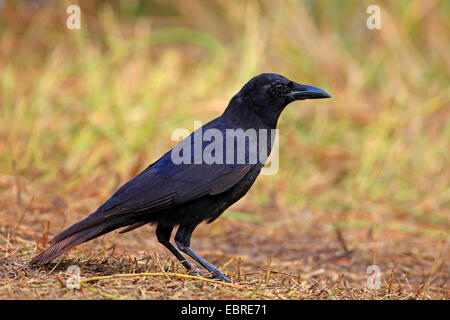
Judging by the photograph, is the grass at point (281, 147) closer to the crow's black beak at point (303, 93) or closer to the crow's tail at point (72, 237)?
the crow's tail at point (72, 237)

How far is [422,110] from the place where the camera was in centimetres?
615

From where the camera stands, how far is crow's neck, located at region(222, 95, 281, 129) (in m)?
3.35

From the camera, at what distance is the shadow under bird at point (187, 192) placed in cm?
284

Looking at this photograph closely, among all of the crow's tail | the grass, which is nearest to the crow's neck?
the grass

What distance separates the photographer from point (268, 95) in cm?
341

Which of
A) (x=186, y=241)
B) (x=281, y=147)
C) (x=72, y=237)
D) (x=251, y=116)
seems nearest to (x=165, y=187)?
(x=186, y=241)

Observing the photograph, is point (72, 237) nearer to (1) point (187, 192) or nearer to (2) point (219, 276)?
(1) point (187, 192)

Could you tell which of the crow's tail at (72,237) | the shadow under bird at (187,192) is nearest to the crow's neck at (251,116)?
the shadow under bird at (187,192)

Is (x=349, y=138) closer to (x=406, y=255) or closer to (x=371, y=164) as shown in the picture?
(x=371, y=164)

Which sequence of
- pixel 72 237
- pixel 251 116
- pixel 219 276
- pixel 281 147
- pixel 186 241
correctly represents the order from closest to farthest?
pixel 72 237
pixel 219 276
pixel 186 241
pixel 251 116
pixel 281 147

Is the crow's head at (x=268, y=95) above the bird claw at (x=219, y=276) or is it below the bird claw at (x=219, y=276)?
above

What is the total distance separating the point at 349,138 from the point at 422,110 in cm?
79

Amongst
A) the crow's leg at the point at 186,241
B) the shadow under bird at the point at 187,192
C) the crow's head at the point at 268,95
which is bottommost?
the crow's leg at the point at 186,241

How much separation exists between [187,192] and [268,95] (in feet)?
2.61
